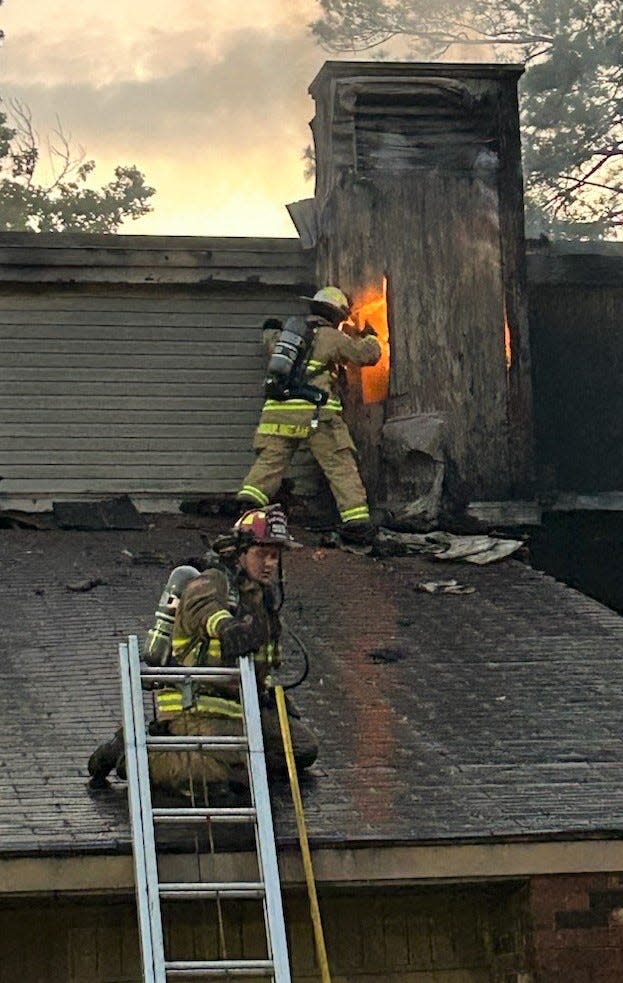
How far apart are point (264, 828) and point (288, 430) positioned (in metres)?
6.45

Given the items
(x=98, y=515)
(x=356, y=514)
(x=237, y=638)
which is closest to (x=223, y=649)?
(x=237, y=638)

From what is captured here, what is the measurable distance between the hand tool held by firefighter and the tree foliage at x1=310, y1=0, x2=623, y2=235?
49.8ft

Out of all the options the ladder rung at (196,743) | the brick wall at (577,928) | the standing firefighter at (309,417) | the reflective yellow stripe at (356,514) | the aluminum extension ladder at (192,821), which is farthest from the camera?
the standing firefighter at (309,417)

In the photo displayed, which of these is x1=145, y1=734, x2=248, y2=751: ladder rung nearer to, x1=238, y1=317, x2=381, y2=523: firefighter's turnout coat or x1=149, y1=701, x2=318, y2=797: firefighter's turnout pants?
x1=149, y1=701, x2=318, y2=797: firefighter's turnout pants

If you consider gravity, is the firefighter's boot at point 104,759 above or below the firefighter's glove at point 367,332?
below

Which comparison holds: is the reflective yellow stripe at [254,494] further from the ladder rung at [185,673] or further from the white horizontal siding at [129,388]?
the ladder rung at [185,673]

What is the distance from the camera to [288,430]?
572 inches

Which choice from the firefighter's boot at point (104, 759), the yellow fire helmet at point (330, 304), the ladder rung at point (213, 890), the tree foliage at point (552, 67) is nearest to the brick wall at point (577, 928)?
the ladder rung at point (213, 890)

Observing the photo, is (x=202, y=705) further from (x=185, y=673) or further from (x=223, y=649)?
(x=223, y=649)

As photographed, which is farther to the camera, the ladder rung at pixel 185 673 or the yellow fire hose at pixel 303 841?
the ladder rung at pixel 185 673

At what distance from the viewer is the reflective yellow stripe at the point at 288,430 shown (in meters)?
14.5

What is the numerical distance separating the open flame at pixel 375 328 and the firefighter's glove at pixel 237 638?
6.33 meters

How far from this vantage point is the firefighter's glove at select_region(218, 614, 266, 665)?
8.94 m

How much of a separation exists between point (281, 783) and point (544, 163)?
51.9 feet
